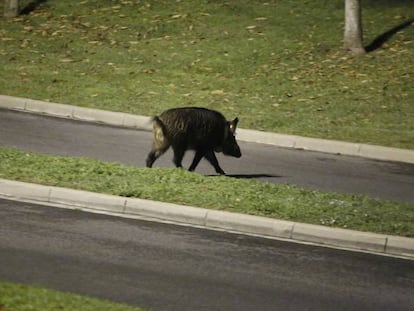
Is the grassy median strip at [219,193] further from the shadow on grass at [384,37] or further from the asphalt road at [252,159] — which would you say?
the shadow on grass at [384,37]

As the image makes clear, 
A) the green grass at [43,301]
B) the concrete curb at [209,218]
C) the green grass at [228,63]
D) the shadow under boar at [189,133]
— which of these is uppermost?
the green grass at [228,63]

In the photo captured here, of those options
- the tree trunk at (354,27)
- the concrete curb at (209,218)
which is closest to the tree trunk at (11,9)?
the tree trunk at (354,27)

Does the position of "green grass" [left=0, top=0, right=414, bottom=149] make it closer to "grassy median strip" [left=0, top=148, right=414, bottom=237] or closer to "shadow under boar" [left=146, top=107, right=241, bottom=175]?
"shadow under boar" [left=146, top=107, right=241, bottom=175]

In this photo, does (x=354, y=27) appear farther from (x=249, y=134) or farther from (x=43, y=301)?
(x=43, y=301)

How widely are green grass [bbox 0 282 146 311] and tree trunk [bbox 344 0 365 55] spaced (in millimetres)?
14709

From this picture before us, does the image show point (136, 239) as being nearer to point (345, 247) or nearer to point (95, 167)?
point (345, 247)

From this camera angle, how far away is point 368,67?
20969 millimetres

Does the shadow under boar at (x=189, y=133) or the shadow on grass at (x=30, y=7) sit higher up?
the shadow on grass at (x=30, y=7)

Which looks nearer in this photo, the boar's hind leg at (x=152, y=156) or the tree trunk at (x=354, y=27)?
the boar's hind leg at (x=152, y=156)

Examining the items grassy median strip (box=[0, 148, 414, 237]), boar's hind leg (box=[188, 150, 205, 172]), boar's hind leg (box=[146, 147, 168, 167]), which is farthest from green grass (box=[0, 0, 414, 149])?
grassy median strip (box=[0, 148, 414, 237])

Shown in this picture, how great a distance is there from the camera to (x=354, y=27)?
71.1ft

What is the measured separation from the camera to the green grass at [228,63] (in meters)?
18.7

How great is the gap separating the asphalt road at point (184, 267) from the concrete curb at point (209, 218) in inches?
9.5

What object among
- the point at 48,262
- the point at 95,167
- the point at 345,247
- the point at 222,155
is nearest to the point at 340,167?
the point at 222,155
